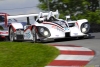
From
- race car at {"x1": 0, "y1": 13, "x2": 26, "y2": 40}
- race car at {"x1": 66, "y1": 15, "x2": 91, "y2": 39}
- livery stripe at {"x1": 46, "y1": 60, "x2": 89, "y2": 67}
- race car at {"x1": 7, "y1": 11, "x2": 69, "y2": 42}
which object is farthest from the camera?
race car at {"x1": 0, "y1": 13, "x2": 26, "y2": 40}

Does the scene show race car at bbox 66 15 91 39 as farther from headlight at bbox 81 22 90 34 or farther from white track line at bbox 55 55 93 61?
white track line at bbox 55 55 93 61

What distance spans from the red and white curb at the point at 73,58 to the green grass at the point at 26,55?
0.21 metres

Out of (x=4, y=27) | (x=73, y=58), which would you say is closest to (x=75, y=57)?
(x=73, y=58)

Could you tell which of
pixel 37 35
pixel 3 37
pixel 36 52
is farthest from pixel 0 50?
pixel 3 37

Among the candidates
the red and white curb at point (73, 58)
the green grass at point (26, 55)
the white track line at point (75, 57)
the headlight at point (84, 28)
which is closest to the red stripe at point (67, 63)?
the red and white curb at point (73, 58)

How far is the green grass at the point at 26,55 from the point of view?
9.57m

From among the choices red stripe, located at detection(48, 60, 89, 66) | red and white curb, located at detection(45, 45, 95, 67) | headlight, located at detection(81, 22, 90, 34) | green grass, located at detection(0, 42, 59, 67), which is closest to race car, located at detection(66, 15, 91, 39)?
headlight, located at detection(81, 22, 90, 34)

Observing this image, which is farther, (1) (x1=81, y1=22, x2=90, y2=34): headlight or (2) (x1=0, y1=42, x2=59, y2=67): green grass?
(1) (x1=81, y1=22, x2=90, y2=34): headlight

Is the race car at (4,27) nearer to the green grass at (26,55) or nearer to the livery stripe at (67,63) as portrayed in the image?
the green grass at (26,55)

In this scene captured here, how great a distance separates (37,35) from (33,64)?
22.5 ft

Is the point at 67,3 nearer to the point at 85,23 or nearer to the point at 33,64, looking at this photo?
the point at 85,23

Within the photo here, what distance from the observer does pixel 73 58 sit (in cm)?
1027

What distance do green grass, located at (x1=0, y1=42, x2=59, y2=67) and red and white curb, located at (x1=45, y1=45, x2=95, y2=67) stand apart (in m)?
0.21

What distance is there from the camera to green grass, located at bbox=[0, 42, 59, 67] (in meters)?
9.57
